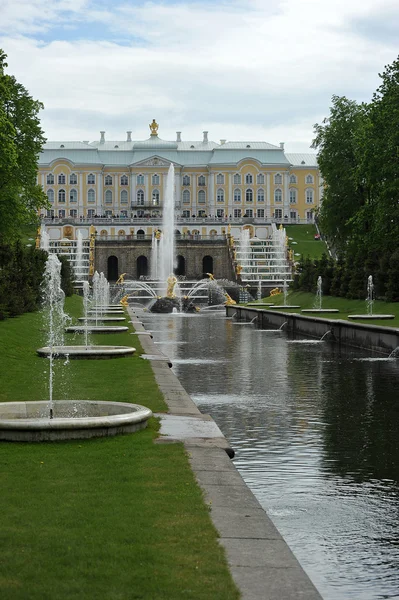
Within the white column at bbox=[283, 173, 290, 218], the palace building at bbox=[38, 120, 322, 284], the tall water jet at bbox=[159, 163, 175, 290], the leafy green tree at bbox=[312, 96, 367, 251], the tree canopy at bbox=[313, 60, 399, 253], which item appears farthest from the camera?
the white column at bbox=[283, 173, 290, 218]

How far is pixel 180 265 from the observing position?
93.1 metres

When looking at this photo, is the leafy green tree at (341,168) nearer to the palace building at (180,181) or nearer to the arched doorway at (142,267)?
the arched doorway at (142,267)

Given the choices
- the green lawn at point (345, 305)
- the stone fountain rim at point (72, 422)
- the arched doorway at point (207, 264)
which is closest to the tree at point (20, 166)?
the green lawn at point (345, 305)

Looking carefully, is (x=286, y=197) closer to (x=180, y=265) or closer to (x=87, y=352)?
(x=180, y=265)

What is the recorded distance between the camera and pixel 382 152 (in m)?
35.4

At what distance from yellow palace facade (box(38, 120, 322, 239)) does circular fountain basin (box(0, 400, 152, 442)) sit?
107786 mm

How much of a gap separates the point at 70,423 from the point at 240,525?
10.2 feet

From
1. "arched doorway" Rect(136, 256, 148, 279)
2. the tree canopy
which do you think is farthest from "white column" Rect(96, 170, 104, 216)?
the tree canopy

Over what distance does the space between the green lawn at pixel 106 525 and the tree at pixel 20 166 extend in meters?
25.7

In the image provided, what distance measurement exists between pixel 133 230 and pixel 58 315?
232 ft

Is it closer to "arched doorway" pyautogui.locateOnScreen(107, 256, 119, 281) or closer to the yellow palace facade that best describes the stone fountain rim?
"arched doorway" pyautogui.locateOnScreen(107, 256, 119, 281)

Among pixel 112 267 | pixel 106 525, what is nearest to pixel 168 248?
pixel 112 267

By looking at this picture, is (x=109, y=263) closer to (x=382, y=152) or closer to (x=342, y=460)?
(x=382, y=152)

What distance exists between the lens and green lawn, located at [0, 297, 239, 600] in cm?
472
